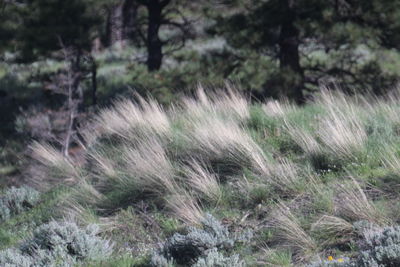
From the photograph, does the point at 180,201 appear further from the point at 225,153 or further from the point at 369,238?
the point at 369,238

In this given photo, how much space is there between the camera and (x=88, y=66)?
1870 centimetres

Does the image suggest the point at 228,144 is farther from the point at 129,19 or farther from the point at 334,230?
the point at 129,19

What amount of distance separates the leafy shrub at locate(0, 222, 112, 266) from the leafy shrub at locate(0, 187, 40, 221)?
2336mm

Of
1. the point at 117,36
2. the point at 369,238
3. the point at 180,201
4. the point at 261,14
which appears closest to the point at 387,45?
the point at 261,14

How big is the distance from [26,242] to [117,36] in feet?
42.5

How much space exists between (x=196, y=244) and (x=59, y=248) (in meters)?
1.33

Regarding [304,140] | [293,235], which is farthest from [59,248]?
[304,140]

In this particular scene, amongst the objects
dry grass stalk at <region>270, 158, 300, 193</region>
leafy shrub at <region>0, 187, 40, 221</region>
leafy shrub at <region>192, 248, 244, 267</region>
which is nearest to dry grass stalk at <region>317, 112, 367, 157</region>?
dry grass stalk at <region>270, 158, 300, 193</region>

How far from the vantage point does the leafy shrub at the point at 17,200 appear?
351 inches

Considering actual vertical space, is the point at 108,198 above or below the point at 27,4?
below

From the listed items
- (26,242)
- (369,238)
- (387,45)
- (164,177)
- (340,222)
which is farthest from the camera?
(387,45)

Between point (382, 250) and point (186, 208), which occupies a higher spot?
point (382, 250)

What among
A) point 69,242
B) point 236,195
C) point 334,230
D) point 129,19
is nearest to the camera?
point 334,230

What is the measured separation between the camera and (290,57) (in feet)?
49.5
